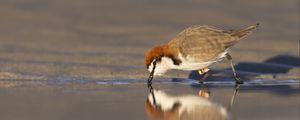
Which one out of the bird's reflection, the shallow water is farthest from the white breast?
the bird's reflection

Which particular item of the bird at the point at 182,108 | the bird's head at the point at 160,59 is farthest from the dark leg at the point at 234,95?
the bird's head at the point at 160,59

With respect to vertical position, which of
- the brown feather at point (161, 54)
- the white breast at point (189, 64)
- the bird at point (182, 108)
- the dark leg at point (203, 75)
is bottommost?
the bird at point (182, 108)

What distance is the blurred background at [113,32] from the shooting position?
13.5 m

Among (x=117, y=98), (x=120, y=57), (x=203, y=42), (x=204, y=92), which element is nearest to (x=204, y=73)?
(x=203, y=42)

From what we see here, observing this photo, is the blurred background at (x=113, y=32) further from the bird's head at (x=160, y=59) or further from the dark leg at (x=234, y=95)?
the dark leg at (x=234, y=95)

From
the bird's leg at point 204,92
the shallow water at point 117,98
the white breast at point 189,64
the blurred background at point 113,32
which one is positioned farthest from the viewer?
the blurred background at point 113,32

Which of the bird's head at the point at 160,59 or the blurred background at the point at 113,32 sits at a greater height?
the blurred background at the point at 113,32

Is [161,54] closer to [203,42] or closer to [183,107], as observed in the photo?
[203,42]

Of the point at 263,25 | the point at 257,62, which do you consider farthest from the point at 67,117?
the point at 263,25

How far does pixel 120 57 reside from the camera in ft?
46.5

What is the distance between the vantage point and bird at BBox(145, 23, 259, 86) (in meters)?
12.2

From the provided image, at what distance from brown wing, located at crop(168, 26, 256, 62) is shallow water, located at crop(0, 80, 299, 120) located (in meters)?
0.44

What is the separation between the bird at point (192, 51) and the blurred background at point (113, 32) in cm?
96

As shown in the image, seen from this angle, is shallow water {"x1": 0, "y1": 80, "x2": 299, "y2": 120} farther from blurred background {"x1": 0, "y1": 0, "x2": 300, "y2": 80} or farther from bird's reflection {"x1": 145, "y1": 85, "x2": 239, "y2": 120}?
blurred background {"x1": 0, "y1": 0, "x2": 300, "y2": 80}
